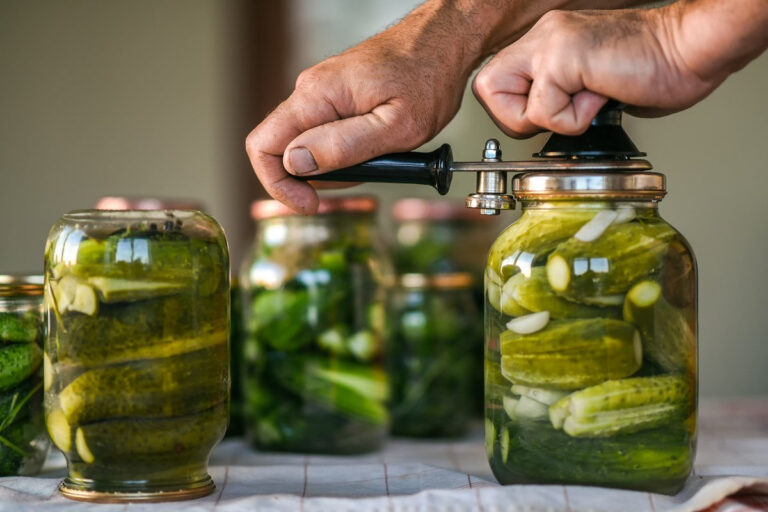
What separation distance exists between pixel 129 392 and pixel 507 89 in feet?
1.47

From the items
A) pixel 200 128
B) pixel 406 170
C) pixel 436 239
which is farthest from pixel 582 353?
pixel 200 128

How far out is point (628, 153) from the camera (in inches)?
34.7

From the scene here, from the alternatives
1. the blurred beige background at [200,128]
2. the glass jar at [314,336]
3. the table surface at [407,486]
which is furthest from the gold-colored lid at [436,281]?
the blurred beige background at [200,128]

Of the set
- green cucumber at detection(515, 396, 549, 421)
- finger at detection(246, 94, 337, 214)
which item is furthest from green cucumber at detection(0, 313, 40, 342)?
green cucumber at detection(515, 396, 549, 421)

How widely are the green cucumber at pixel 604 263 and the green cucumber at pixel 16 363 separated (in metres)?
0.52

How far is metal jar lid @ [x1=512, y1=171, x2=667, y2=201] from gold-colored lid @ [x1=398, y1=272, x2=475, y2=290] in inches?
20.7

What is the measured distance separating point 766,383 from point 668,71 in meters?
2.33

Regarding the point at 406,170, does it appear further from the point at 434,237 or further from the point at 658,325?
the point at 434,237

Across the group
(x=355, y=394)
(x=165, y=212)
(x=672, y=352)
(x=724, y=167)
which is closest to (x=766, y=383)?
(x=724, y=167)

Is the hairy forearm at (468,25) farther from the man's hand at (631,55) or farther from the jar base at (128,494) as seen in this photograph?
the jar base at (128,494)

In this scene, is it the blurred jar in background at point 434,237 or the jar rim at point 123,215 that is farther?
the blurred jar in background at point 434,237

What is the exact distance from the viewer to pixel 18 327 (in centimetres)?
96

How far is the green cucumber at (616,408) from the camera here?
2.68 ft

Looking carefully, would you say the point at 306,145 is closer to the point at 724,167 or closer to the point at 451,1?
the point at 451,1
